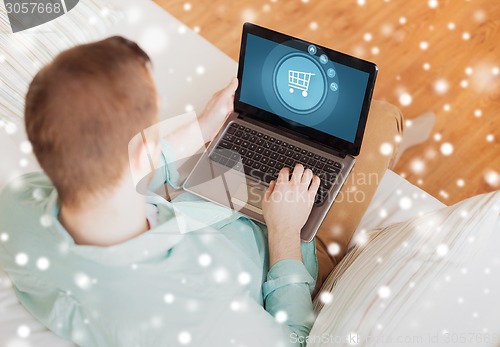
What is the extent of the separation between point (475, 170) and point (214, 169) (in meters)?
0.94

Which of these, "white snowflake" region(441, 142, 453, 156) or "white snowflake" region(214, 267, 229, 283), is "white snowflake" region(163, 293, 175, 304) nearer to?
"white snowflake" region(214, 267, 229, 283)

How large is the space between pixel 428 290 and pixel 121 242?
520mm

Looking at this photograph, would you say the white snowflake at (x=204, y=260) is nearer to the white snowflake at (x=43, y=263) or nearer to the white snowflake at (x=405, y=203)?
the white snowflake at (x=43, y=263)

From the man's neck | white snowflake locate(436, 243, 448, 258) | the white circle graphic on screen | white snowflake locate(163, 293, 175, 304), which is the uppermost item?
the white circle graphic on screen

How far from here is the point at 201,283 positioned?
2.93ft

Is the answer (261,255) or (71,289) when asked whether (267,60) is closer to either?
(261,255)

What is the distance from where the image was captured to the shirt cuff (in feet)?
3.38

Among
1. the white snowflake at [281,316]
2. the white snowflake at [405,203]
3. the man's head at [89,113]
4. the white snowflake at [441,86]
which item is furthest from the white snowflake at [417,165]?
the man's head at [89,113]

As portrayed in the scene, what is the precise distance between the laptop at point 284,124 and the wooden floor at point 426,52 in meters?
0.60

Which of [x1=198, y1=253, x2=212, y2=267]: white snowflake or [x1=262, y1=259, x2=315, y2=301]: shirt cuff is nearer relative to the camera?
[x1=198, y1=253, x2=212, y2=267]: white snowflake

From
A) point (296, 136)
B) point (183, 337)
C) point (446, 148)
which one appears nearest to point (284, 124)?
point (296, 136)

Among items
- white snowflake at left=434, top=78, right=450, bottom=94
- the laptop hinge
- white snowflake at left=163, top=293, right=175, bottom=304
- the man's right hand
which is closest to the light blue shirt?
white snowflake at left=163, top=293, right=175, bottom=304

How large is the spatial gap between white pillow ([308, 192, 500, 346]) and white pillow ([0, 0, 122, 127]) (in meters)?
0.87

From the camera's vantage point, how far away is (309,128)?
1.22 m
